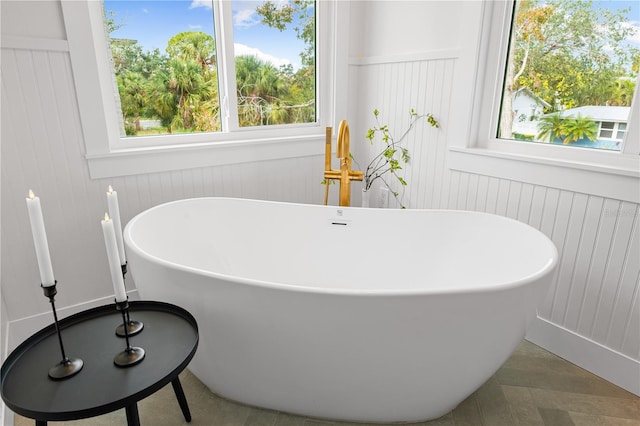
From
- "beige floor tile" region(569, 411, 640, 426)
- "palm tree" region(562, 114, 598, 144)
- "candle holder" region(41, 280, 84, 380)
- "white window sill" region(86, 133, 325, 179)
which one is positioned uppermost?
"palm tree" region(562, 114, 598, 144)

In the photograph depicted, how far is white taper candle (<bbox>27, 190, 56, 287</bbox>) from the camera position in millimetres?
881

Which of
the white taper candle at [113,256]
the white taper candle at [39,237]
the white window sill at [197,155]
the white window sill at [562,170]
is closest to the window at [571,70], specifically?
the white window sill at [562,170]

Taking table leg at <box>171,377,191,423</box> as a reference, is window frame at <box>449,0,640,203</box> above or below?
above

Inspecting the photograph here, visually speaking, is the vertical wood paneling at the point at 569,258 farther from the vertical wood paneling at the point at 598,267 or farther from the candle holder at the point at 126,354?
the candle holder at the point at 126,354

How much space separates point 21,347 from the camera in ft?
3.47

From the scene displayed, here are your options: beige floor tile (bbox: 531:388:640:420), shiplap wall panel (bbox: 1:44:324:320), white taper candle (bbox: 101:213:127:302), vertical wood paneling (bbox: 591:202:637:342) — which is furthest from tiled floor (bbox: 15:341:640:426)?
white taper candle (bbox: 101:213:127:302)

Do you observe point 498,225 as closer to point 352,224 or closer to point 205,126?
point 352,224

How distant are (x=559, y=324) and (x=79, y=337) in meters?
1.96

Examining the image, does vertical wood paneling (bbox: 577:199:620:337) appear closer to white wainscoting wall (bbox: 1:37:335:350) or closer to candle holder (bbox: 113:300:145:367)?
candle holder (bbox: 113:300:145:367)

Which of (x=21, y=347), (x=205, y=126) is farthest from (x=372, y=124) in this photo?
(x=21, y=347)

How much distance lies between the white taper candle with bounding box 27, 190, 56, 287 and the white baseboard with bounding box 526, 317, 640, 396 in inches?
79.1

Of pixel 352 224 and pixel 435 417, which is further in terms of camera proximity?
pixel 352 224

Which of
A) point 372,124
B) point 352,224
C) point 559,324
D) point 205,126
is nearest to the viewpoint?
point 559,324

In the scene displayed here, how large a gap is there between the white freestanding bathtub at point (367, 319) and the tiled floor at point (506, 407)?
0.19 ft
